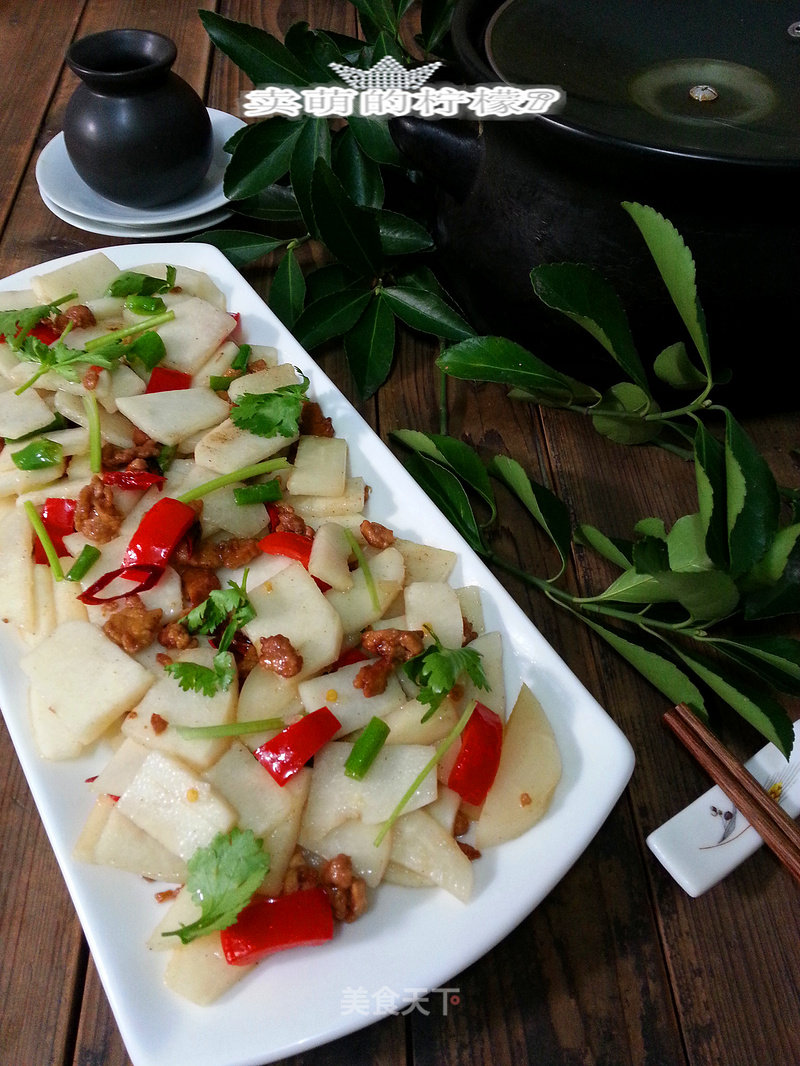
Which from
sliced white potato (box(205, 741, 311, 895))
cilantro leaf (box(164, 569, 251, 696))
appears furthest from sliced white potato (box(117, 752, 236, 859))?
cilantro leaf (box(164, 569, 251, 696))

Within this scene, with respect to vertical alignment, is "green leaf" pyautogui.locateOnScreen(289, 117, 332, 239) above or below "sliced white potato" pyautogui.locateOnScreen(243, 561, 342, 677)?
above

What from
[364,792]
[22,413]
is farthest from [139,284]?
[364,792]

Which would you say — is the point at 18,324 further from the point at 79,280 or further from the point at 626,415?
the point at 626,415

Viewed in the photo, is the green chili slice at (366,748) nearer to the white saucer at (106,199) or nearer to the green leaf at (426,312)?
the green leaf at (426,312)

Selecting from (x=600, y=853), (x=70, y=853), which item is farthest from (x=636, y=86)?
(x=70, y=853)

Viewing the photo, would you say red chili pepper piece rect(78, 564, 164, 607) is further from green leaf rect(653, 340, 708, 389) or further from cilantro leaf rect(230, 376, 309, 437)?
green leaf rect(653, 340, 708, 389)

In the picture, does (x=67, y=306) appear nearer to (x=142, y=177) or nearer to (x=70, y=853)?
(x=142, y=177)

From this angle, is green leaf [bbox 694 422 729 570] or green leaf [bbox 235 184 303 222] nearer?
green leaf [bbox 694 422 729 570]
